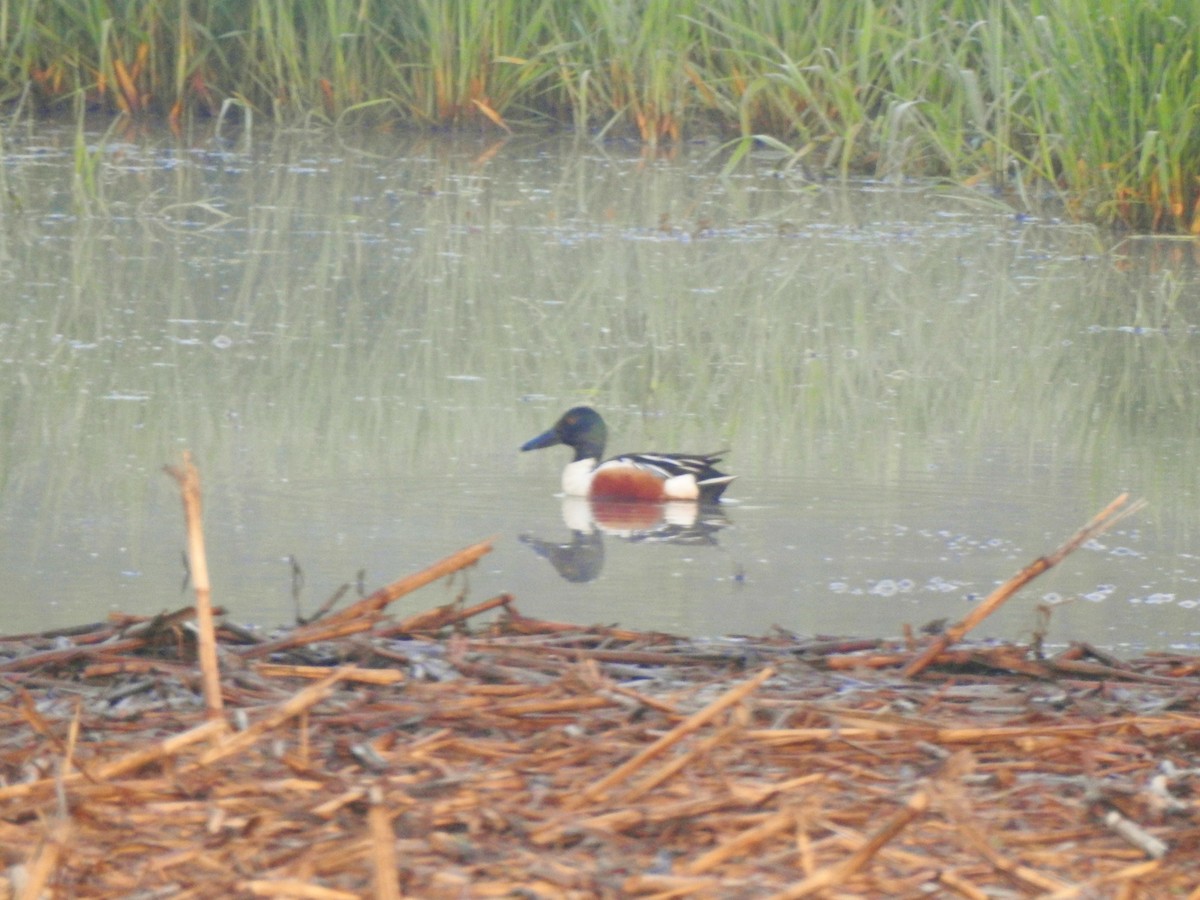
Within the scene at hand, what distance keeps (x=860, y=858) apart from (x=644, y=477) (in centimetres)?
338

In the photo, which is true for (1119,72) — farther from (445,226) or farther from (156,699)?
(156,699)

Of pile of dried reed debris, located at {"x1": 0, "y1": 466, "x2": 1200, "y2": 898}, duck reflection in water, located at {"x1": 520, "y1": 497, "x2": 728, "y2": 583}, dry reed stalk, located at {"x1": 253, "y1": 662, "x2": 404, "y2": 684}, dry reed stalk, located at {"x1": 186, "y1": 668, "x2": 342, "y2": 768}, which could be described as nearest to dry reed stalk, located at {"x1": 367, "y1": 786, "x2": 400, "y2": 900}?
pile of dried reed debris, located at {"x1": 0, "y1": 466, "x2": 1200, "y2": 898}

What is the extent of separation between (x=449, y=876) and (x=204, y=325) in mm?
5224

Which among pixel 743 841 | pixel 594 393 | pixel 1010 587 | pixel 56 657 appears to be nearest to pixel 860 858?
pixel 743 841

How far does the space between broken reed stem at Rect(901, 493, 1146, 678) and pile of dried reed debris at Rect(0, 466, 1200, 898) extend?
12 mm

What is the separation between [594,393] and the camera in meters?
6.07

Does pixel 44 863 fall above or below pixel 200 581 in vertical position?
below

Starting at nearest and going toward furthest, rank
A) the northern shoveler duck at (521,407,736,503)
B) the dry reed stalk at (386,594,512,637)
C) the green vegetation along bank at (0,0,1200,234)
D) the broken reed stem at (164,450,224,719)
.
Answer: the broken reed stem at (164,450,224,719), the dry reed stalk at (386,594,512,637), the northern shoveler duck at (521,407,736,503), the green vegetation along bank at (0,0,1200,234)

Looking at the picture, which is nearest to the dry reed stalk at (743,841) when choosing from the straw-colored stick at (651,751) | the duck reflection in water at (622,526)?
the straw-colored stick at (651,751)

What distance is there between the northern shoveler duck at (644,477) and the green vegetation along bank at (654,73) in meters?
4.69

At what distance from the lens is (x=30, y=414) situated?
5.32 metres

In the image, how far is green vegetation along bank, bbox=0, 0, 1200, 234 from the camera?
9977mm

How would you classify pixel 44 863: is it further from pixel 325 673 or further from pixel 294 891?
pixel 325 673

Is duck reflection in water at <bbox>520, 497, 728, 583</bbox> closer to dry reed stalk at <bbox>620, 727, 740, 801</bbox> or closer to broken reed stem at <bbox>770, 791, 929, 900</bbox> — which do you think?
dry reed stalk at <bbox>620, 727, 740, 801</bbox>
